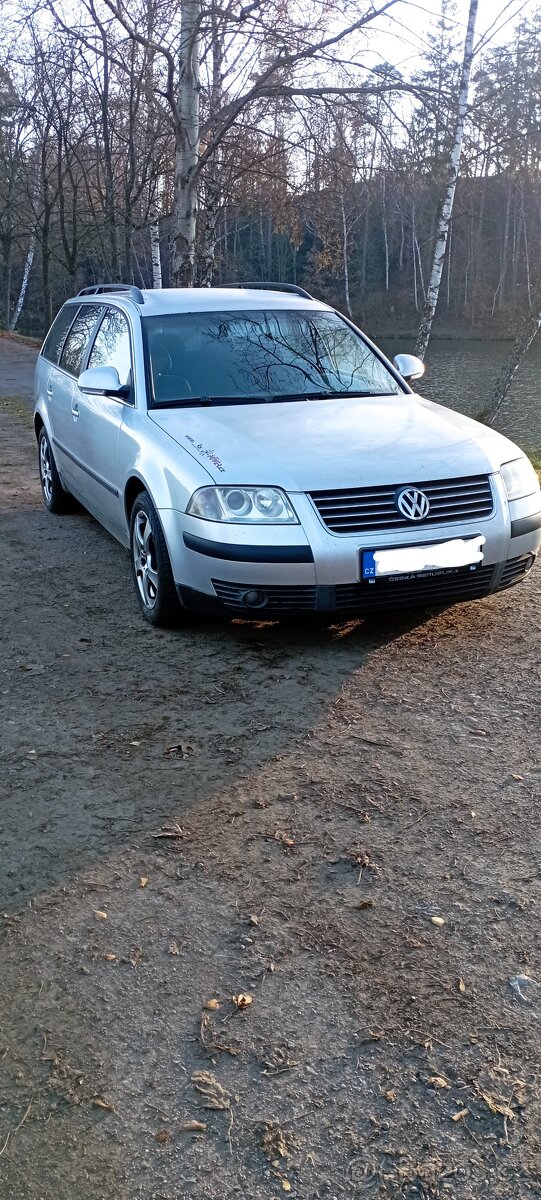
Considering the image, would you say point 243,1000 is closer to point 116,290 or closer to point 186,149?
point 116,290

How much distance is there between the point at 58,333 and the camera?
314 inches

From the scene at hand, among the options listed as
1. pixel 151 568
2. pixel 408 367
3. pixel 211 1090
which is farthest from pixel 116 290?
pixel 211 1090

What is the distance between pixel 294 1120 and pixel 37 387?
7.21 meters

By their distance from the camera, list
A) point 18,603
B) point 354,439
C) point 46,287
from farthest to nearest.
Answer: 1. point 46,287
2. point 18,603
3. point 354,439

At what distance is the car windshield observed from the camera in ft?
18.6

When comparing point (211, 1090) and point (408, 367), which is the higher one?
point (408, 367)

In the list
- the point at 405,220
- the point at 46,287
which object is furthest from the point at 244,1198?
the point at 405,220

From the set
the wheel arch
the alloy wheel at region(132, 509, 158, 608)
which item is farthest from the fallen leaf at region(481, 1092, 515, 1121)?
the wheel arch

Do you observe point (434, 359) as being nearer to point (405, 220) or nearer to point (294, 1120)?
point (405, 220)

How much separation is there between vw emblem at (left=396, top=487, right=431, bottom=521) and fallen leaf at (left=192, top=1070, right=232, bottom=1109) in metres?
2.84

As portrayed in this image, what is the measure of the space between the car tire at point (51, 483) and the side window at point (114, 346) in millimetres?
1393

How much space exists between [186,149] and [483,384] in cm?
1770

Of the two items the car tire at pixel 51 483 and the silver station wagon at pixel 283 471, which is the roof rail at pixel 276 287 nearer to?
the silver station wagon at pixel 283 471

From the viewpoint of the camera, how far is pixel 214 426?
5133mm
